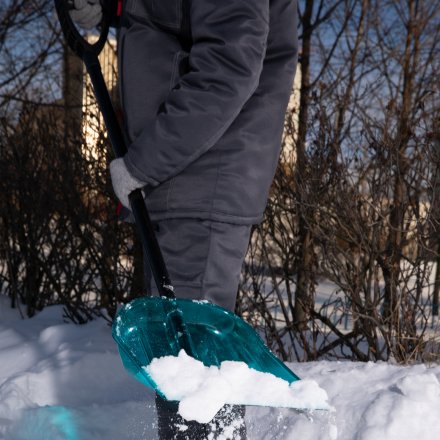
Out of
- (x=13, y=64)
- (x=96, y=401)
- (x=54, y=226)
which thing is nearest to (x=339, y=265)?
(x=96, y=401)

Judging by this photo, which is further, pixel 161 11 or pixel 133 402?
pixel 133 402

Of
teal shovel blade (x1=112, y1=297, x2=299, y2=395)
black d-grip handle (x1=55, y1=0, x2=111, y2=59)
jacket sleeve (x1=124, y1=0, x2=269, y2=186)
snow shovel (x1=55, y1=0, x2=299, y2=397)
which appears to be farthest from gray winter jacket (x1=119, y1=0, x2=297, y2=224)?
black d-grip handle (x1=55, y1=0, x2=111, y2=59)

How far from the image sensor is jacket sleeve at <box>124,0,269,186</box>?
1.73 metres

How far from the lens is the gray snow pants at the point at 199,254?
1.90m

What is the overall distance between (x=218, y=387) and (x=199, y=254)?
0.42 meters

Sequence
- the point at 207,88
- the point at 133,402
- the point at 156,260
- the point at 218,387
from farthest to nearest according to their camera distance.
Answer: the point at 133,402 < the point at 156,260 < the point at 207,88 < the point at 218,387

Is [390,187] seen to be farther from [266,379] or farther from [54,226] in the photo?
[54,226]

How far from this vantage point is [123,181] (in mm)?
1877

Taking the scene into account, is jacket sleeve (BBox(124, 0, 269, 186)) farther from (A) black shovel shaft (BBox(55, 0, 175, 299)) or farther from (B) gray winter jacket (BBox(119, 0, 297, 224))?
(A) black shovel shaft (BBox(55, 0, 175, 299))

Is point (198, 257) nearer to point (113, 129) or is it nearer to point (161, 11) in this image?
point (113, 129)

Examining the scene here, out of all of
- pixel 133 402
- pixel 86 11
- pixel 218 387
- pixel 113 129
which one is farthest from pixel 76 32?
pixel 133 402

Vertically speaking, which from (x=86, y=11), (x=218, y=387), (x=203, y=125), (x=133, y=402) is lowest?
(x=133, y=402)

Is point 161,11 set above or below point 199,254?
above

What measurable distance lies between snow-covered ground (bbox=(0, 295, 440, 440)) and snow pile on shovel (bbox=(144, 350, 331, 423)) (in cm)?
21
